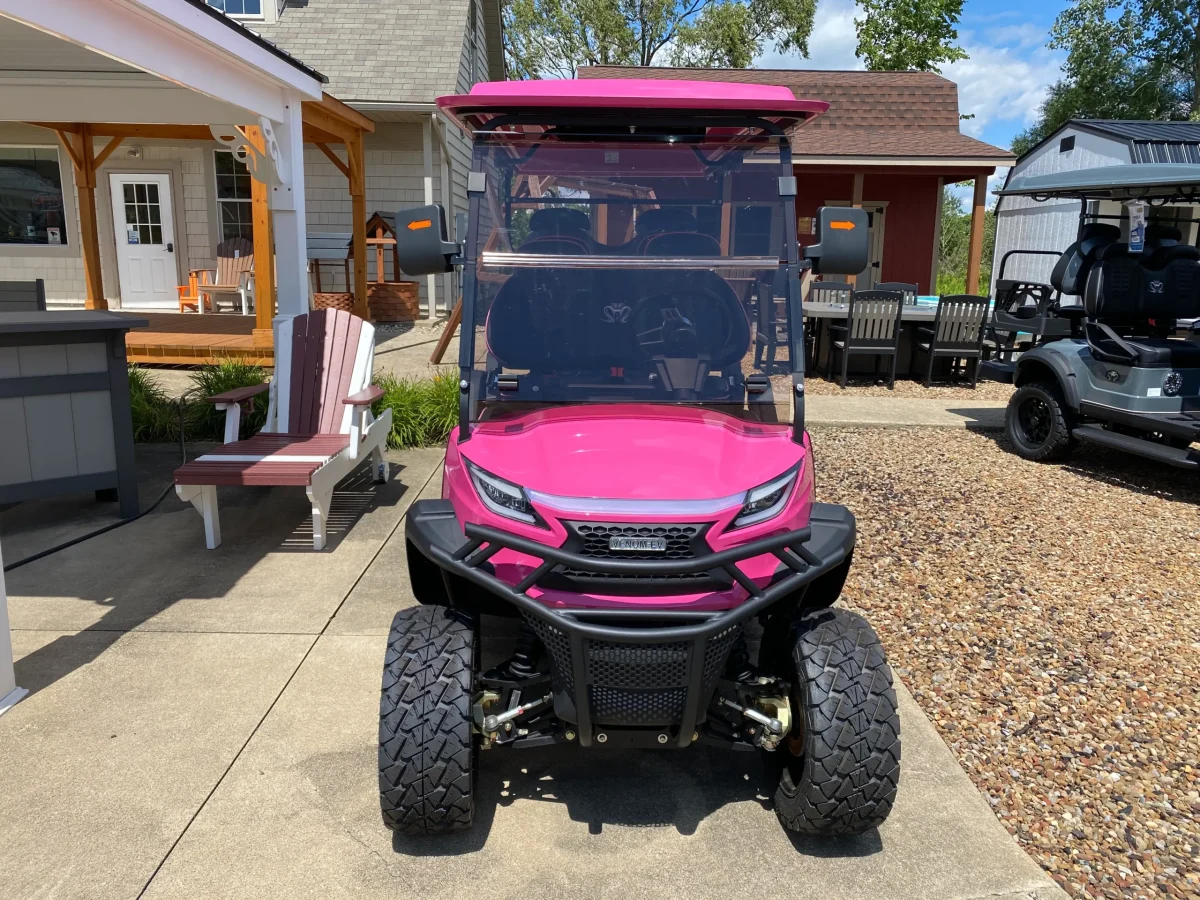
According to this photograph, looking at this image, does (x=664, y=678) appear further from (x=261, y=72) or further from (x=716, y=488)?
(x=261, y=72)

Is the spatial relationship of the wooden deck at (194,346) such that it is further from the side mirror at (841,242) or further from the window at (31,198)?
the side mirror at (841,242)

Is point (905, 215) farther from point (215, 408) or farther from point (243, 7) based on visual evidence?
point (215, 408)

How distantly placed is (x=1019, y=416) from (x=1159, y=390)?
1.26 meters

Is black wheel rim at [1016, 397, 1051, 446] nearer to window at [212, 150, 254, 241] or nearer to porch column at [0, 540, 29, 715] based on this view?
porch column at [0, 540, 29, 715]

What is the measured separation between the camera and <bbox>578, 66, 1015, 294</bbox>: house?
1470 cm

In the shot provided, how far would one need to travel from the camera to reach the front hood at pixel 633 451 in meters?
2.43

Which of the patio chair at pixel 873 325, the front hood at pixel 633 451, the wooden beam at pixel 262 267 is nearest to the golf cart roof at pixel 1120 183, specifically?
the patio chair at pixel 873 325

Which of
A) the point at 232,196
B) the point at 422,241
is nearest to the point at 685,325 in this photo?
the point at 422,241

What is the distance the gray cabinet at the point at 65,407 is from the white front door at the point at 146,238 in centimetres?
974

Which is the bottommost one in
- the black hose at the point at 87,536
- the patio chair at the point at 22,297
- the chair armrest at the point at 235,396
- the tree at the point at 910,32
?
the black hose at the point at 87,536

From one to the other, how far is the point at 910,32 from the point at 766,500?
2881 cm

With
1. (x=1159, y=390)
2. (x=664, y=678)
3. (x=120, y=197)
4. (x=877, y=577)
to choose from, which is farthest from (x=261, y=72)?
(x=120, y=197)

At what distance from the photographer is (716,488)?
2.43 m

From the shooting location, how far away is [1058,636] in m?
4.09
